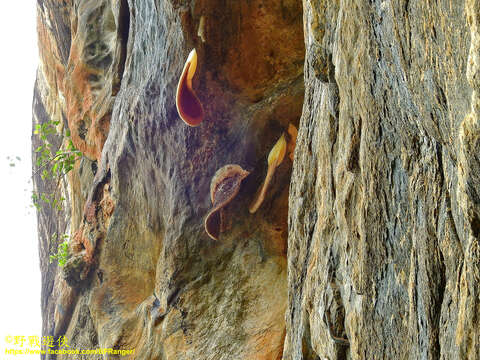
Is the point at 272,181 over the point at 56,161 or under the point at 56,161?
under

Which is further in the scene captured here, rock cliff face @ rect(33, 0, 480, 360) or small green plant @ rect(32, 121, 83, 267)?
small green plant @ rect(32, 121, 83, 267)

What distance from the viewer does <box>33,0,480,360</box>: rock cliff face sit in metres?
1.59

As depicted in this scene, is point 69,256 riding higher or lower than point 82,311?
higher

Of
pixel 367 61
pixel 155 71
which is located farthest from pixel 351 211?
pixel 155 71

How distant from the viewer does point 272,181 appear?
188 inches

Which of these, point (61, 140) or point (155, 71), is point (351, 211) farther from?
point (61, 140)

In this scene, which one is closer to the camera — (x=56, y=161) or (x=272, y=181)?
(x=272, y=181)

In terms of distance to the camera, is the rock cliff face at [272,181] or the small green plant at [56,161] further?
the small green plant at [56,161]

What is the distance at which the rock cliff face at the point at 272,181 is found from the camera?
5.22 ft

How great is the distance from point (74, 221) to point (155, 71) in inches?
155

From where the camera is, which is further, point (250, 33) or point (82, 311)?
point (82, 311)

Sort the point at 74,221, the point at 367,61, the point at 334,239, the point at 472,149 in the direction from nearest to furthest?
1. the point at 472,149
2. the point at 367,61
3. the point at 334,239
4. the point at 74,221

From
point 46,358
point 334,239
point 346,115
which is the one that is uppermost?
point 346,115

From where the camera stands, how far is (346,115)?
236 centimetres
